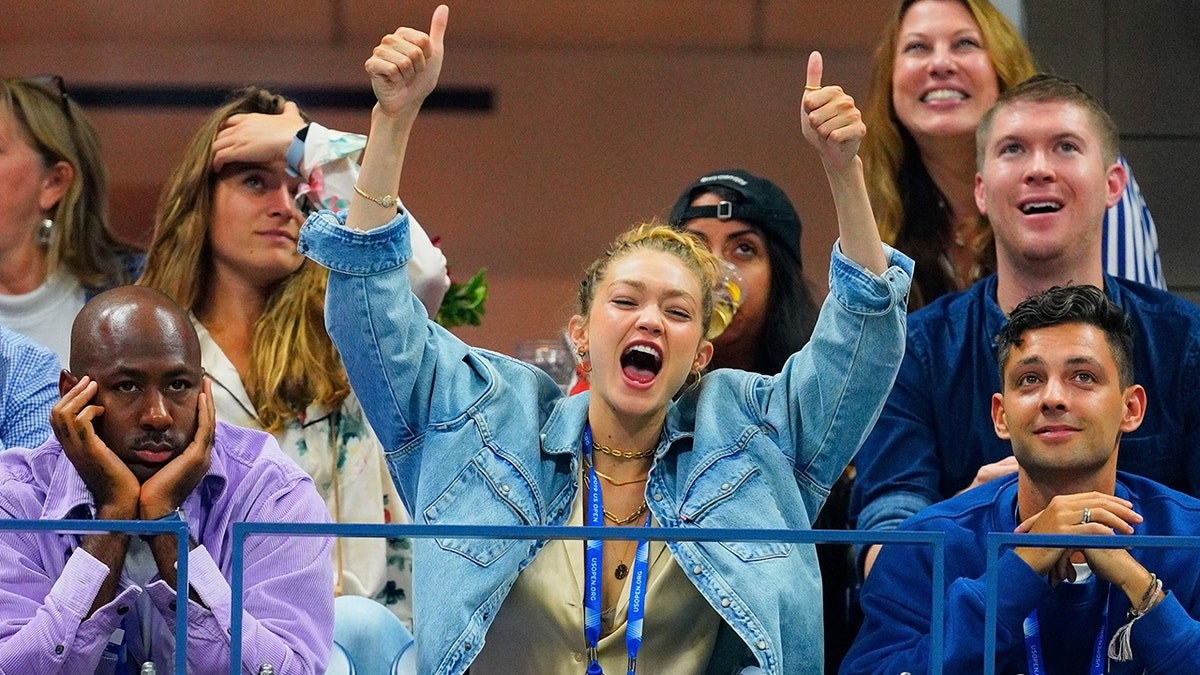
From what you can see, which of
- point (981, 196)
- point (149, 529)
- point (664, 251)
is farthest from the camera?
point (981, 196)

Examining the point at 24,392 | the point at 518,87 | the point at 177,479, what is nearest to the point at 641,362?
the point at 177,479

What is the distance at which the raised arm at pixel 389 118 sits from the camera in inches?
113

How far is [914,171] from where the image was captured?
13.4 feet

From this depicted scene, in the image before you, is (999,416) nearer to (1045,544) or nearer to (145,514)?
(1045,544)

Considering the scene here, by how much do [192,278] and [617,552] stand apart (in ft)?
4.37

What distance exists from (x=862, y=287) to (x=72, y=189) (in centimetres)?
182

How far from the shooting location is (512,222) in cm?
629

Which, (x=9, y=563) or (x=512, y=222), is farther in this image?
(x=512, y=222)

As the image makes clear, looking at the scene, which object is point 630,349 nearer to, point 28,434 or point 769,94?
point 28,434

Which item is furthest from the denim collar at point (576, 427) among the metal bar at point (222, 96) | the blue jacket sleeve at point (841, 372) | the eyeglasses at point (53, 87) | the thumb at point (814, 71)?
the metal bar at point (222, 96)

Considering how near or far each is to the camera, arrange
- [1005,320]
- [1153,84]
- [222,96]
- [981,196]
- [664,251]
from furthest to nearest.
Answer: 1. [222,96]
2. [1153,84]
3. [981,196]
4. [1005,320]
5. [664,251]

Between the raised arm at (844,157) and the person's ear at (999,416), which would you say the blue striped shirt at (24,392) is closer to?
the raised arm at (844,157)

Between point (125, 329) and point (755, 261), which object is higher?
point (755, 261)

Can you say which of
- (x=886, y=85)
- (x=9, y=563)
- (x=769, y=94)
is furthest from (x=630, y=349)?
(x=769, y=94)
